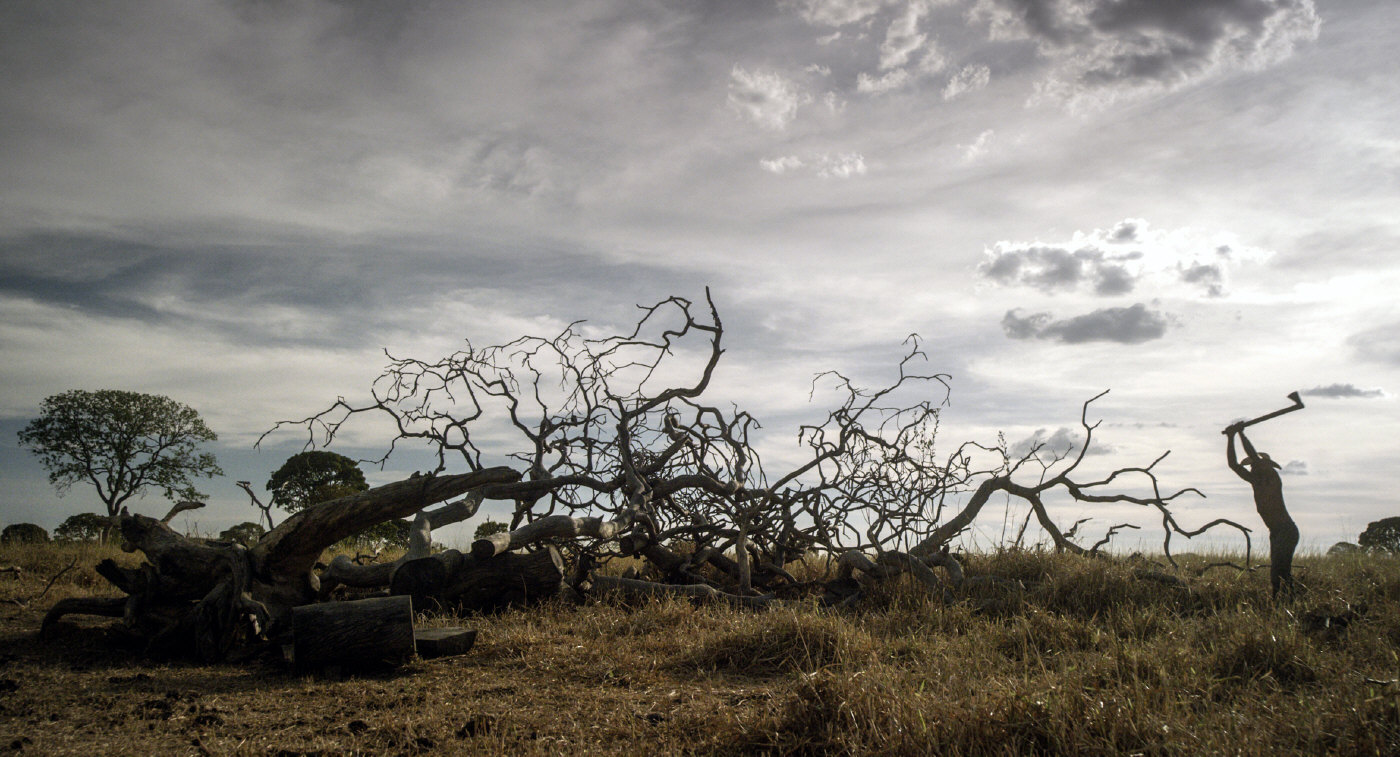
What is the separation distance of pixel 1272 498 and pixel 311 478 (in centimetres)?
1493

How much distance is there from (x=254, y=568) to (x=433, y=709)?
341 centimetres

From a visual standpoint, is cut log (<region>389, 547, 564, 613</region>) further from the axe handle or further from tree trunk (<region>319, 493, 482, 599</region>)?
the axe handle

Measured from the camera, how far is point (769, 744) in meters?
4.05

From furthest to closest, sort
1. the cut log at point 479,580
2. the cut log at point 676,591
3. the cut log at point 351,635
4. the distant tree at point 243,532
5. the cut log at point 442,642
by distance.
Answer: the distant tree at point 243,532
the cut log at point 676,591
the cut log at point 479,580
the cut log at point 442,642
the cut log at point 351,635

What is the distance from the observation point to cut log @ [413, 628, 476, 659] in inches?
244

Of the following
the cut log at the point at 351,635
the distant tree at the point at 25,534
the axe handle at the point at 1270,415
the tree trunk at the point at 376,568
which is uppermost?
the axe handle at the point at 1270,415

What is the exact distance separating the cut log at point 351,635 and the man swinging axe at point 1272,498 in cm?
784

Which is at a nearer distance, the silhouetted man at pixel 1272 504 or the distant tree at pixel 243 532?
the silhouetted man at pixel 1272 504

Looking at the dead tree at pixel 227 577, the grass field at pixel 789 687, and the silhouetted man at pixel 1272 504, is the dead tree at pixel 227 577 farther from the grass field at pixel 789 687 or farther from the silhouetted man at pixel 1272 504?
the silhouetted man at pixel 1272 504

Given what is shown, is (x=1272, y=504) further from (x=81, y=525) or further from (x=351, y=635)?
(x=81, y=525)

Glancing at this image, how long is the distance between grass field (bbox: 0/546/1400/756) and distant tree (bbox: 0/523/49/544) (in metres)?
5.99

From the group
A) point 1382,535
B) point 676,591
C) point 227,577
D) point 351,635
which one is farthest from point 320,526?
point 1382,535

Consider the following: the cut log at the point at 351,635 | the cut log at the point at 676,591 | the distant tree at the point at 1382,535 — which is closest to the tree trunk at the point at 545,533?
the cut log at the point at 676,591

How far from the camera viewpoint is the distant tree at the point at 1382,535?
13.3 m
